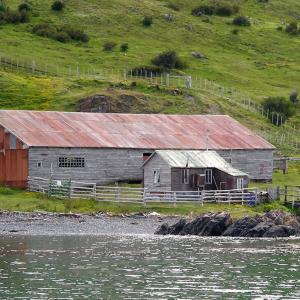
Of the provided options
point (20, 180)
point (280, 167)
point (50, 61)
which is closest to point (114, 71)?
point (50, 61)

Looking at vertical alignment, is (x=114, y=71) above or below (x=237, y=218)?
above

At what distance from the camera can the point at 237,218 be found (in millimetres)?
61938

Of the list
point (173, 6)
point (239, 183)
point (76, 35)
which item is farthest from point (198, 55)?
point (239, 183)

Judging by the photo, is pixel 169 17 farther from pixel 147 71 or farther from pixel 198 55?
pixel 147 71

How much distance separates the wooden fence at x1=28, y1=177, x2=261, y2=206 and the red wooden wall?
1.74m

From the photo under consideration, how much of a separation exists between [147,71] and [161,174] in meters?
38.2

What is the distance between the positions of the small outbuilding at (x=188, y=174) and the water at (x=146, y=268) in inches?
570

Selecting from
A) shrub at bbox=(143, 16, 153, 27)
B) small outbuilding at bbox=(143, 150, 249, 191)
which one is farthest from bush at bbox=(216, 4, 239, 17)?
small outbuilding at bbox=(143, 150, 249, 191)

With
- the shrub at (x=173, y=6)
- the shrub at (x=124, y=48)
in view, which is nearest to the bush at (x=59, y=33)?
the shrub at (x=124, y=48)

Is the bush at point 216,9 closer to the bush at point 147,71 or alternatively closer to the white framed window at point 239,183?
the bush at point 147,71

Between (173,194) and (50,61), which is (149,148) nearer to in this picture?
(173,194)

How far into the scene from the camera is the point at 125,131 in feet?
259

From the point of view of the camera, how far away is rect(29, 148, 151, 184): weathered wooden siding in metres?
73.4

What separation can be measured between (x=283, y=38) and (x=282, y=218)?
3017 inches
